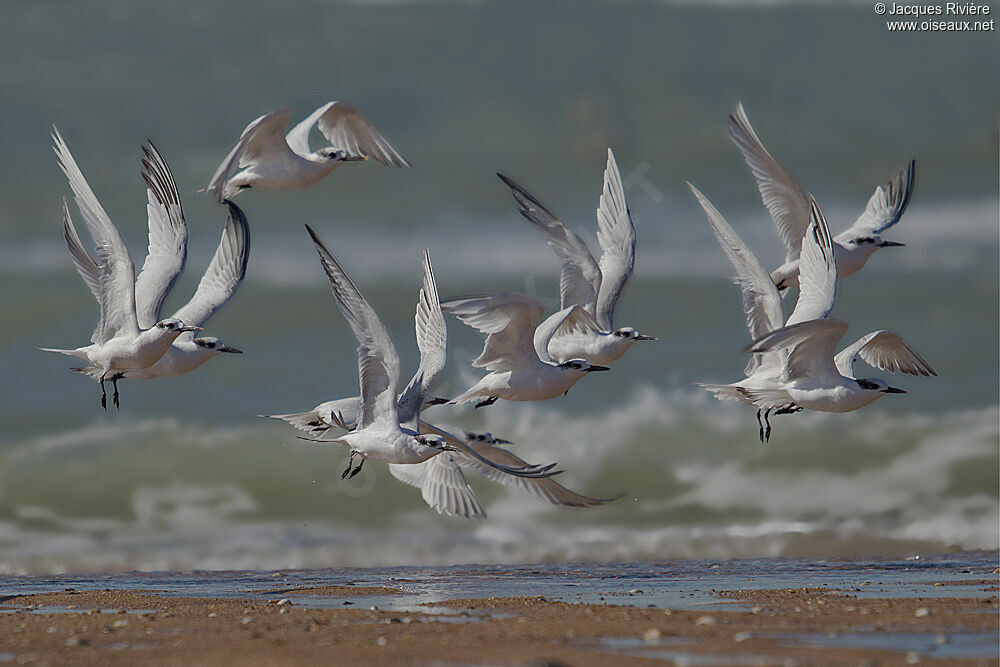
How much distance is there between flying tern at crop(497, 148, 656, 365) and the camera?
1925 centimetres

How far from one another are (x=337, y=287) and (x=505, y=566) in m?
9.03

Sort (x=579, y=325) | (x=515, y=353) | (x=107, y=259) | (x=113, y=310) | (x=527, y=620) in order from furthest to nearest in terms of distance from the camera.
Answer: (x=579, y=325)
(x=515, y=353)
(x=113, y=310)
(x=107, y=259)
(x=527, y=620)

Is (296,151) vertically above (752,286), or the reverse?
(296,151)

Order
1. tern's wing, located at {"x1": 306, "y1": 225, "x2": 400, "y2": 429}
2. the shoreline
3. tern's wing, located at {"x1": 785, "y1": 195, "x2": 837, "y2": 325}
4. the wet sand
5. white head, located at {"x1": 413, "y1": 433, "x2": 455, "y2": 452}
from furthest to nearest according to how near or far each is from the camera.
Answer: tern's wing, located at {"x1": 785, "y1": 195, "x2": 837, "y2": 325} → white head, located at {"x1": 413, "y1": 433, "x2": 455, "y2": 452} → tern's wing, located at {"x1": 306, "y1": 225, "x2": 400, "y2": 429} → the shoreline → the wet sand

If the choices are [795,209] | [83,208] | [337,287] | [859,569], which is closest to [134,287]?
[83,208]

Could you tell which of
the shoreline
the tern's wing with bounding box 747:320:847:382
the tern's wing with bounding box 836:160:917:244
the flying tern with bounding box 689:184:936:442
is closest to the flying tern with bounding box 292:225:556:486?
the shoreline

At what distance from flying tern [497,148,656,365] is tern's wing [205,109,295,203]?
3.40 m

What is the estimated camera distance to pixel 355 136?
19.8 meters

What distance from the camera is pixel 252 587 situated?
723 inches

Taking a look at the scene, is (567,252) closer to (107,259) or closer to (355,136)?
(355,136)

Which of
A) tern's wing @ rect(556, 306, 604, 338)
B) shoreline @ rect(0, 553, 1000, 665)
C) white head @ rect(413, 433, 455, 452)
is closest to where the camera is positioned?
shoreline @ rect(0, 553, 1000, 665)

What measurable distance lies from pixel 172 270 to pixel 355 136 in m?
4.00

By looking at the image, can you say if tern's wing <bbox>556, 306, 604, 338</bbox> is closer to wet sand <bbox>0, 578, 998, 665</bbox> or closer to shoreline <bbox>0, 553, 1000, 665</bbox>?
shoreline <bbox>0, 553, 1000, 665</bbox>

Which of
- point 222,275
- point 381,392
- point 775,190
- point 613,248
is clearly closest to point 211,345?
point 222,275
